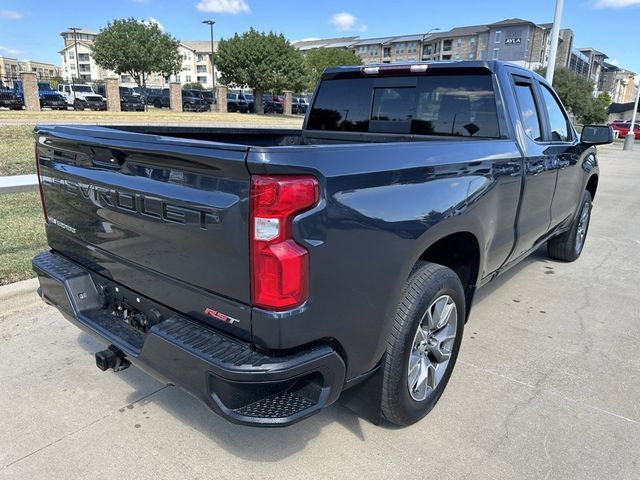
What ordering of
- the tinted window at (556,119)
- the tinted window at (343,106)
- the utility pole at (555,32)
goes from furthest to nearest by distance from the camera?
the utility pole at (555,32) < the tinted window at (556,119) < the tinted window at (343,106)

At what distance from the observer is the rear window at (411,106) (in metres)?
3.53

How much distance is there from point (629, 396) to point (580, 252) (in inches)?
136

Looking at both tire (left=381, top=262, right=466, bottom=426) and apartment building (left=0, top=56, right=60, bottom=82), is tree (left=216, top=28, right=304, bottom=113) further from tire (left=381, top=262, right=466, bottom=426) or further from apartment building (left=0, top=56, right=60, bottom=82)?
apartment building (left=0, top=56, right=60, bottom=82)

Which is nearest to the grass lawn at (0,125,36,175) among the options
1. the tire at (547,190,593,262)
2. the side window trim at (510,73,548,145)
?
the side window trim at (510,73,548,145)

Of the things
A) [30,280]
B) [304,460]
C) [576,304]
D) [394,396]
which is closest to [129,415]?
[304,460]

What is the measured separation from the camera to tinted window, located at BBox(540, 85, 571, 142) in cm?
433

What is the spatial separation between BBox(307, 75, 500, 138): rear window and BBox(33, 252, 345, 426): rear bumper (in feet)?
7.34

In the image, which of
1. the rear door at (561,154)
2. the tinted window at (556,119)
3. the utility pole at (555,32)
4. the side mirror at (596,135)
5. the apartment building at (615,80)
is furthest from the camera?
the apartment building at (615,80)

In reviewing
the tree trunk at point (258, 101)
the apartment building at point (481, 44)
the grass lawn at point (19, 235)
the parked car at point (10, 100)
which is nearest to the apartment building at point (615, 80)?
the apartment building at point (481, 44)

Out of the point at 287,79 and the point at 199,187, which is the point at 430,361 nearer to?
the point at 199,187

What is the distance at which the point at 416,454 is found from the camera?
255 centimetres

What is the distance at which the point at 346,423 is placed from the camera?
2.78 metres

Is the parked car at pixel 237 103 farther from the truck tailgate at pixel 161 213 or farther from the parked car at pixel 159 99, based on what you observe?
the truck tailgate at pixel 161 213

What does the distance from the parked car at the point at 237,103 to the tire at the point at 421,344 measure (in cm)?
4533
